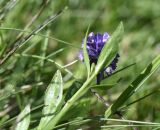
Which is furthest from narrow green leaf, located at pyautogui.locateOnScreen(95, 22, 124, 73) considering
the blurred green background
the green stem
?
the blurred green background

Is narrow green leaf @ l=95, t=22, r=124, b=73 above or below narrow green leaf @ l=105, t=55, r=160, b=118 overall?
above

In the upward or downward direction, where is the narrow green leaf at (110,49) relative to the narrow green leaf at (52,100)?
upward

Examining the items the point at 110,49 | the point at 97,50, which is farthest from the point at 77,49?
the point at 110,49

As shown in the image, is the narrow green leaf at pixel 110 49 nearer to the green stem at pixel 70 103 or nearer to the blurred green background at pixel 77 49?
the green stem at pixel 70 103

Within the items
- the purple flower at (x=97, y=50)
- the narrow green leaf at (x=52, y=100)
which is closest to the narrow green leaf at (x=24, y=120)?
the narrow green leaf at (x=52, y=100)

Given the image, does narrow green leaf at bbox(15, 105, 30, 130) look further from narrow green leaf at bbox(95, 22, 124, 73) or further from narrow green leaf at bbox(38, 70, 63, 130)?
narrow green leaf at bbox(95, 22, 124, 73)

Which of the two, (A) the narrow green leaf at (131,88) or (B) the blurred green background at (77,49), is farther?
(B) the blurred green background at (77,49)
